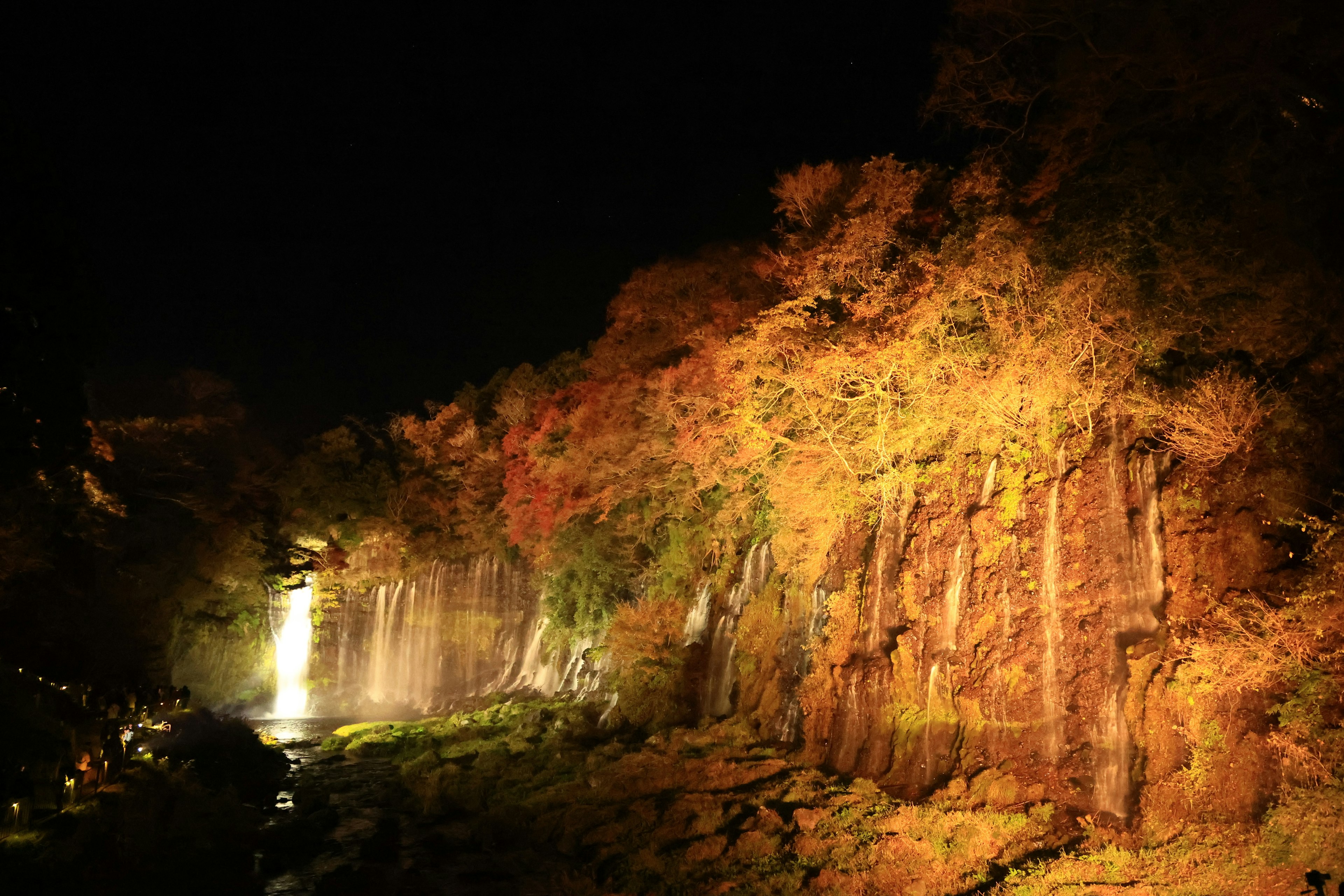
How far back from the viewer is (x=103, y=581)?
28.7 m

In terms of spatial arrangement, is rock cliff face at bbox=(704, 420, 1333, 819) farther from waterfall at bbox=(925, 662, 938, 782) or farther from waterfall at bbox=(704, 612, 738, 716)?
waterfall at bbox=(704, 612, 738, 716)

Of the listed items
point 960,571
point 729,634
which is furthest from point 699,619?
point 960,571

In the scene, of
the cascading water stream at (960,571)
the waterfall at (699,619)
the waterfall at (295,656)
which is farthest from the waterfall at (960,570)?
the waterfall at (295,656)

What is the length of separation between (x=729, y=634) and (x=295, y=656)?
26126 mm

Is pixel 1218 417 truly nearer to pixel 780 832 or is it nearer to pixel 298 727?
pixel 780 832

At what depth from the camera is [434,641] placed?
34.5 meters

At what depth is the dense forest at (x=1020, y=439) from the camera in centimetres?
834

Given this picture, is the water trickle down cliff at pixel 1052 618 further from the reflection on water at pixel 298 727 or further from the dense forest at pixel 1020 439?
the reflection on water at pixel 298 727

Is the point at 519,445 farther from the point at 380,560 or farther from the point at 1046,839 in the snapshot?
the point at 1046,839

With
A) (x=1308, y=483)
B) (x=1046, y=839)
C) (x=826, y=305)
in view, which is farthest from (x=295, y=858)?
(x=1308, y=483)

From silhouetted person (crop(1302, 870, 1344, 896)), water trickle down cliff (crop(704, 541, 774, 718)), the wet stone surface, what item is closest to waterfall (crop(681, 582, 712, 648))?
water trickle down cliff (crop(704, 541, 774, 718))

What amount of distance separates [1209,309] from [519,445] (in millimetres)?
22960

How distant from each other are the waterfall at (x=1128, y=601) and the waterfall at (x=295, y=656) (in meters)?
34.8

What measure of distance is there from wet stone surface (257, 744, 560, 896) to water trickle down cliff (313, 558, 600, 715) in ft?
37.5
